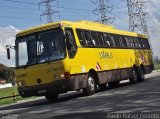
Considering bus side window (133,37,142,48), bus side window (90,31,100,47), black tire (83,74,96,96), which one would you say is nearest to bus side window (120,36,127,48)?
bus side window (133,37,142,48)

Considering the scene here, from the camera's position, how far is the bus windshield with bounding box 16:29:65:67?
18.1 metres

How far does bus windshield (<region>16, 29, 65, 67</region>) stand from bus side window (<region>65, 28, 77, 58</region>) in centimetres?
27

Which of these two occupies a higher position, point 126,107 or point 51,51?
point 51,51

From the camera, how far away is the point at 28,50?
61.6 feet

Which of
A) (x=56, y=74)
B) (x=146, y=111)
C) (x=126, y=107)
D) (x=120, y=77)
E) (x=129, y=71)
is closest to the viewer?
(x=146, y=111)

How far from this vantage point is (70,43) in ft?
60.2

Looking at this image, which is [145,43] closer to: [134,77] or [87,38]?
[134,77]

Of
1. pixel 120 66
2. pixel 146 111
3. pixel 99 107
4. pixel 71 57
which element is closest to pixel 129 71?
pixel 120 66

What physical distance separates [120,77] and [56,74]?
7.45 meters

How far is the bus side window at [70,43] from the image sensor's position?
1821 centimetres

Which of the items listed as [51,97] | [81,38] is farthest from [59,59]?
[51,97]

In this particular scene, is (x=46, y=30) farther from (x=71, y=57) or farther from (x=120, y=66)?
(x=120, y=66)

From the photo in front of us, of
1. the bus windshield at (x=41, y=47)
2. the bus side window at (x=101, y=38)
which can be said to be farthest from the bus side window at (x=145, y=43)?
the bus windshield at (x=41, y=47)

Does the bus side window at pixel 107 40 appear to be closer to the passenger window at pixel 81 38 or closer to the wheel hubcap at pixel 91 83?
the passenger window at pixel 81 38
